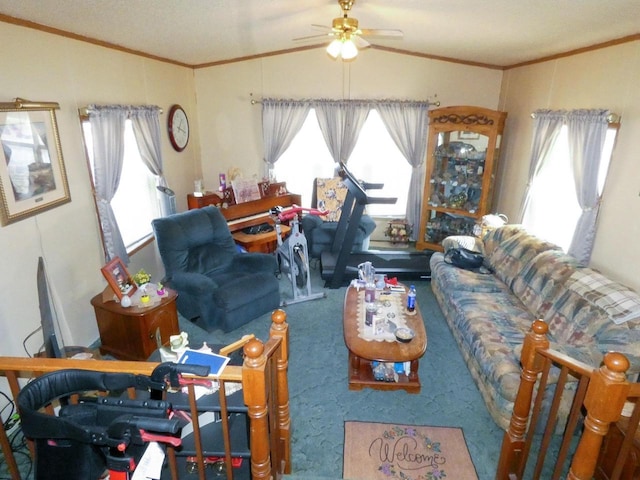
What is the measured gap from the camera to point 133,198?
13.8ft

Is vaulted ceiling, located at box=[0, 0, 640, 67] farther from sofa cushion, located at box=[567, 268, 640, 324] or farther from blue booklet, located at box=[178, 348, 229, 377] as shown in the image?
blue booklet, located at box=[178, 348, 229, 377]

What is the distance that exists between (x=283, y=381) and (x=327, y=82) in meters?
4.55

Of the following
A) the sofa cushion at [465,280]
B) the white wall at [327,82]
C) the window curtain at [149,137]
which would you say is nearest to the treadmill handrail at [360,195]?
the sofa cushion at [465,280]

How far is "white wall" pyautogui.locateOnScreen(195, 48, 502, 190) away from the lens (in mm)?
5328

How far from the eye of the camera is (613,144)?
3.15 m

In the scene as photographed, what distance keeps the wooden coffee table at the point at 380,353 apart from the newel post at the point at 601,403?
4.11ft

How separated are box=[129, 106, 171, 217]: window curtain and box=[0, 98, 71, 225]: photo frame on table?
98 cm

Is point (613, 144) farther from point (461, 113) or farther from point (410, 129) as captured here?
point (410, 129)

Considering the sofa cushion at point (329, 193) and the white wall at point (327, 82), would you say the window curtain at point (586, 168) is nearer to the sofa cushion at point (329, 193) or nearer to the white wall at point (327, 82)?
the white wall at point (327, 82)

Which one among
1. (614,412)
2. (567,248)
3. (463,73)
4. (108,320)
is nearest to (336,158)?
(463,73)

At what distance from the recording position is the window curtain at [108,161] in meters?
3.32

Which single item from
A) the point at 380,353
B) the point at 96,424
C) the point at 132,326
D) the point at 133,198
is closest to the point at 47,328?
the point at 132,326

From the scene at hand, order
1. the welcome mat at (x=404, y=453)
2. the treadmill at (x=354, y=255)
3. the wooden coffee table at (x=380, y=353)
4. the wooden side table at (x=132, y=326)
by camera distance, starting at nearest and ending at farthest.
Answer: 1. the welcome mat at (x=404, y=453)
2. the wooden coffee table at (x=380, y=353)
3. the wooden side table at (x=132, y=326)
4. the treadmill at (x=354, y=255)

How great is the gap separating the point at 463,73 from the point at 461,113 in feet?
2.64
